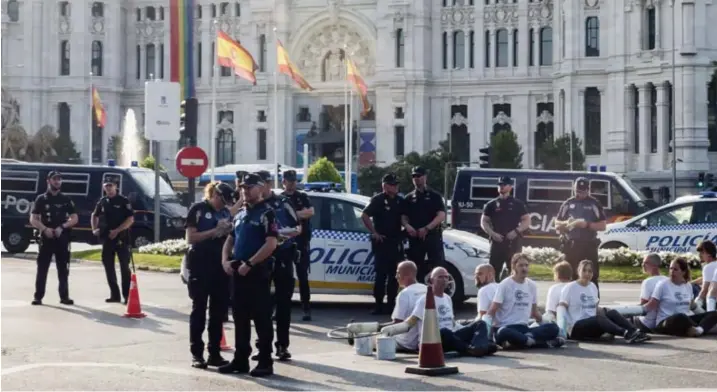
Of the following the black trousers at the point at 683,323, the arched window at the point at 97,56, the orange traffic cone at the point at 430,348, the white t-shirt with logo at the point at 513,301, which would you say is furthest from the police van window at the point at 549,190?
the arched window at the point at 97,56

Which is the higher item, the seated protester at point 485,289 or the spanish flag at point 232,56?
the spanish flag at point 232,56

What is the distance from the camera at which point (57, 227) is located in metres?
21.8

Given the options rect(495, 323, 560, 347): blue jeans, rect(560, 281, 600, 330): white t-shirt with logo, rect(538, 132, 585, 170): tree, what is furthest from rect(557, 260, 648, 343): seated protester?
rect(538, 132, 585, 170): tree

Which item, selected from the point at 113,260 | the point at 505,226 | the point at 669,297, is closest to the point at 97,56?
the point at 113,260

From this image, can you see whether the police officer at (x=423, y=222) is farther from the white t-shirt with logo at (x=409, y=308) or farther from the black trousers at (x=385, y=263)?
the white t-shirt with logo at (x=409, y=308)

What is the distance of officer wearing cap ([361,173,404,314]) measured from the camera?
20203 mm

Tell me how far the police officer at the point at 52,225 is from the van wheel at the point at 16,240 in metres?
16.2

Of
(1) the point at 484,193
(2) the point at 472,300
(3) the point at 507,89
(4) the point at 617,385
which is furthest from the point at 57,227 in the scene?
(3) the point at 507,89

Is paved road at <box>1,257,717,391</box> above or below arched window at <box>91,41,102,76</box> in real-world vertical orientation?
below

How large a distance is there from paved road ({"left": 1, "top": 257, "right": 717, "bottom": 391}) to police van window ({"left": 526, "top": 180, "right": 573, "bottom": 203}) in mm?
16739

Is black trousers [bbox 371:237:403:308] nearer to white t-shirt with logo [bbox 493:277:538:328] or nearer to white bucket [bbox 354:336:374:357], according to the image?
white t-shirt with logo [bbox 493:277:538:328]

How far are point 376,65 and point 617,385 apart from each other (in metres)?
76.9

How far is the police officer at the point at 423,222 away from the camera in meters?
19.9

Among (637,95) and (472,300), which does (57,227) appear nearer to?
(472,300)
